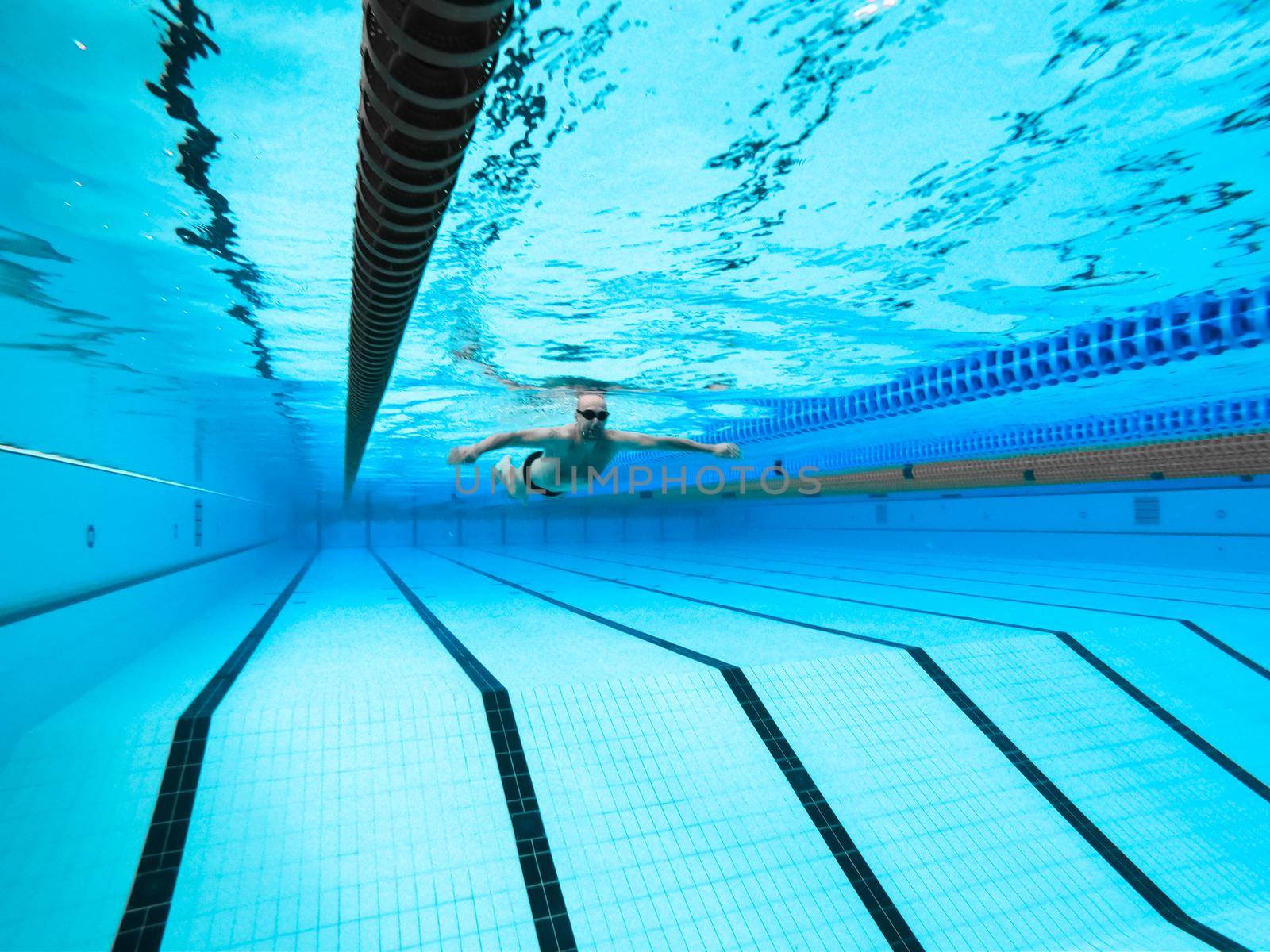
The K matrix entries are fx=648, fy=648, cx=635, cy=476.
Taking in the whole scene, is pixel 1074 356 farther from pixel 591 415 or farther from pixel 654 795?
pixel 654 795

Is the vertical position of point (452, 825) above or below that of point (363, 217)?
below

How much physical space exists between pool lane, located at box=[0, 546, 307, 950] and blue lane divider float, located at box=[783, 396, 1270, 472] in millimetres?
9732

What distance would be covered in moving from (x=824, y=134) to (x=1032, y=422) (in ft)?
24.8

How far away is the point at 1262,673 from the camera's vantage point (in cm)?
396

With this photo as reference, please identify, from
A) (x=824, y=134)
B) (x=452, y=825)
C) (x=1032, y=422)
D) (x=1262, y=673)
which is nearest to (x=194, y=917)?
(x=452, y=825)

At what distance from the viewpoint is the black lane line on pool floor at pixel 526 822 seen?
2236 millimetres

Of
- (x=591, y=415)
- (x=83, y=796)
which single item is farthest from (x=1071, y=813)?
(x=83, y=796)

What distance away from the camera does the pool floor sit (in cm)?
227

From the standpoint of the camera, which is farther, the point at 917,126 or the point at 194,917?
the point at 917,126

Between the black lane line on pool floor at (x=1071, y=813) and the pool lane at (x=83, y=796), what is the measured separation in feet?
12.0

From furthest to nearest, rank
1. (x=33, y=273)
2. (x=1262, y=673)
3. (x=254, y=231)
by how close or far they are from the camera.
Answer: (x=1262, y=673)
(x=33, y=273)
(x=254, y=231)

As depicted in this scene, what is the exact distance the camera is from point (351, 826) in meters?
2.48

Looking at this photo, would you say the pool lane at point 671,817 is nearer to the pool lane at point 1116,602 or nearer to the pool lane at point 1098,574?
the pool lane at point 1116,602

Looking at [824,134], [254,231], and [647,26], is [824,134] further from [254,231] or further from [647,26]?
[254,231]
